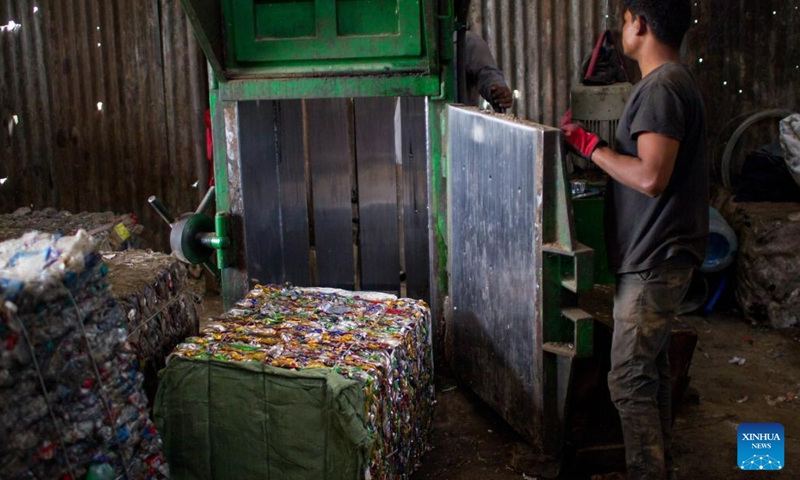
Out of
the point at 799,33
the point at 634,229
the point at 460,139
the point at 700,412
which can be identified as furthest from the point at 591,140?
the point at 799,33

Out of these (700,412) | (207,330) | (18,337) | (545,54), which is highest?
(545,54)

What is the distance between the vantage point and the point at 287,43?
520cm

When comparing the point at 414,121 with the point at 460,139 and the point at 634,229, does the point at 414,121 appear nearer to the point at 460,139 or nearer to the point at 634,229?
the point at 460,139

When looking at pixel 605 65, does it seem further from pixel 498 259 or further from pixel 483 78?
pixel 498 259

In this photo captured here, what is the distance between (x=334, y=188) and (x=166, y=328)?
1977 mm

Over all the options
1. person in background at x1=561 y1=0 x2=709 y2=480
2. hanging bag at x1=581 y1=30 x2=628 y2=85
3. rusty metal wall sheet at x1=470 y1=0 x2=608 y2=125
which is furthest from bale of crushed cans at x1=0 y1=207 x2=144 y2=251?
person in background at x1=561 y1=0 x2=709 y2=480

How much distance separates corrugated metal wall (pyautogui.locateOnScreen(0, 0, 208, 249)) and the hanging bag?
3534 millimetres

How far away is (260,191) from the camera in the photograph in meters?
5.49

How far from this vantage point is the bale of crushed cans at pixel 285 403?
3.39m

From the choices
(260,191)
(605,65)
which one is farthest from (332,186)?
(605,65)

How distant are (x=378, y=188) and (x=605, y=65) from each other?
301cm

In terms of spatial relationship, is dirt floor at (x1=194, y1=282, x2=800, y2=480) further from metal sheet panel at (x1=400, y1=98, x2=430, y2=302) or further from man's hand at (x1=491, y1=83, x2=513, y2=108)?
man's hand at (x1=491, y1=83, x2=513, y2=108)

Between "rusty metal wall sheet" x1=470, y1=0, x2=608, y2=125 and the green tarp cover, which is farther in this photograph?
"rusty metal wall sheet" x1=470, y1=0, x2=608, y2=125

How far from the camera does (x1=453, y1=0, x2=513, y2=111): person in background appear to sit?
20.9 feet
